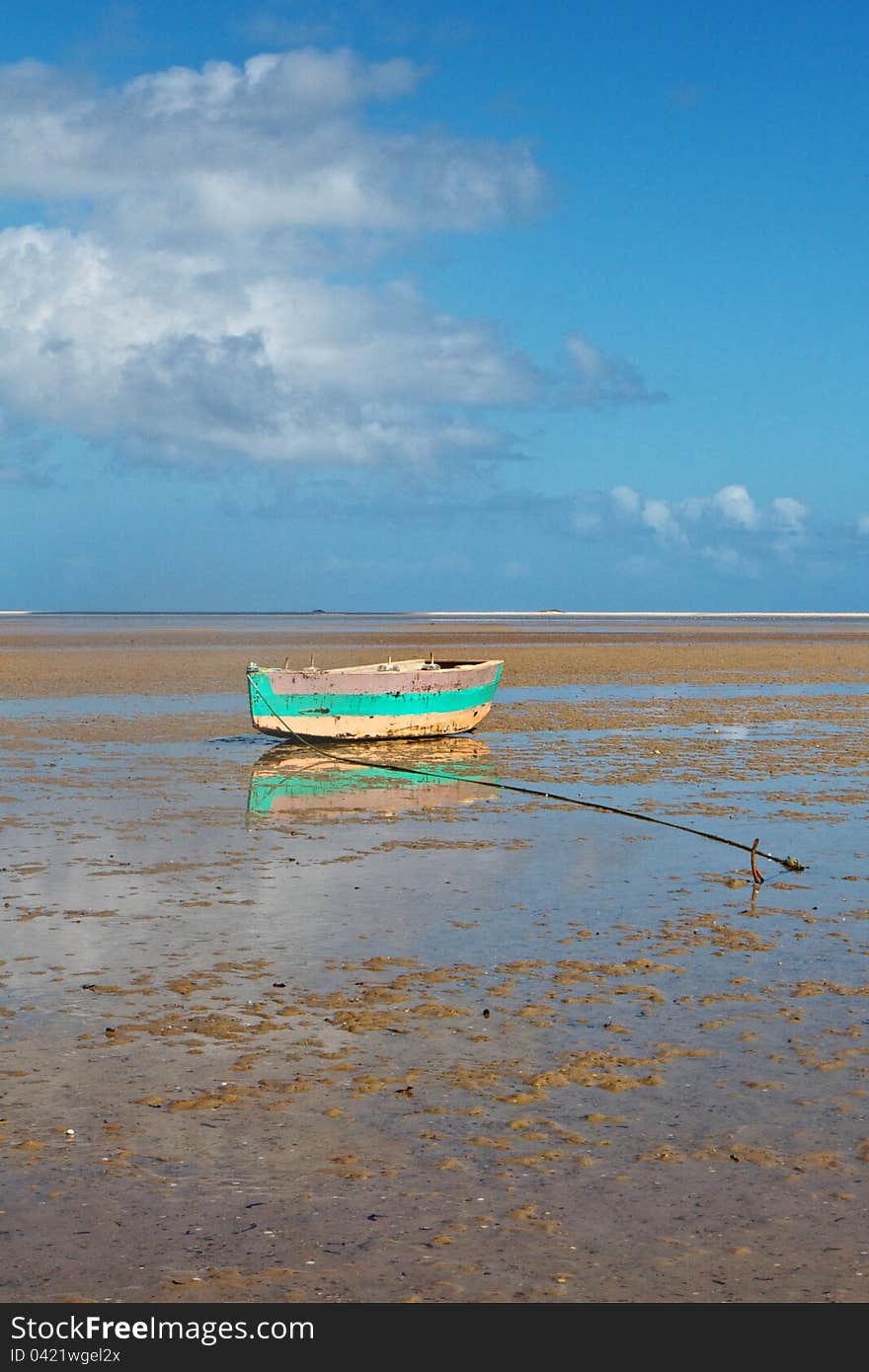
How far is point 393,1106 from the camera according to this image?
735 cm

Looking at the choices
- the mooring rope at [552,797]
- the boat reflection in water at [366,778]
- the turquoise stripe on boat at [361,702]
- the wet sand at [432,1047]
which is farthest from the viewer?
the turquoise stripe on boat at [361,702]

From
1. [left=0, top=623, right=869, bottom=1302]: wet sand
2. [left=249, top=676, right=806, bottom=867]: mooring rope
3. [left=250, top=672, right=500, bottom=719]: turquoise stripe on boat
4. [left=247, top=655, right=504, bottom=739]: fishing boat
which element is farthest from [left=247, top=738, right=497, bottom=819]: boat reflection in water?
[left=250, top=672, right=500, bottom=719]: turquoise stripe on boat

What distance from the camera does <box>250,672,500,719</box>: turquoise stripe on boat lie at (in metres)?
25.2

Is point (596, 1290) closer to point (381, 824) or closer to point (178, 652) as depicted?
point (381, 824)

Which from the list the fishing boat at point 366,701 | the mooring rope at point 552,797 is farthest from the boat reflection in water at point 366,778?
the fishing boat at point 366,701

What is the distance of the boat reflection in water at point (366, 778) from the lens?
19.0 metres

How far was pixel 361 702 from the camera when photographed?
2592 cm

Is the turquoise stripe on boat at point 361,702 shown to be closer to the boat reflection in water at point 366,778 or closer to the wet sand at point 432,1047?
the boat reflection in water at point 366,778

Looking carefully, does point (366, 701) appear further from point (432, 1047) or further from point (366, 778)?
point (432, 1047)

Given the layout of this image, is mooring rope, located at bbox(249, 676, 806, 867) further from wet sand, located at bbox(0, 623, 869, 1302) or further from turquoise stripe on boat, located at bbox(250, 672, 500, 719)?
wet sand, located at bbox(0, 623, 869, 1302)

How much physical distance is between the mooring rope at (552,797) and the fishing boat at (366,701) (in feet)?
0.36

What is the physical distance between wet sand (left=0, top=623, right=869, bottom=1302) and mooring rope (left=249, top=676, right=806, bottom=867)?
0.27m
